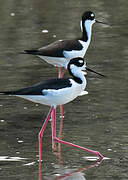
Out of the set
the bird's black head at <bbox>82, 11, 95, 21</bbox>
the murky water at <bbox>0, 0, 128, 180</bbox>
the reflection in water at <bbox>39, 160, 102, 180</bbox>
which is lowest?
the reflection in water at <bbox>39, 160, 102, 180</bbox>

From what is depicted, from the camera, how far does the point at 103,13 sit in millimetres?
16391

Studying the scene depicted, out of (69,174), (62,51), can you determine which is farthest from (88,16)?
(69,174)

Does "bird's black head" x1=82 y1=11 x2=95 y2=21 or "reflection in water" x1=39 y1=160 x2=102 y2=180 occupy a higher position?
"bird's black head" x1=82 y1=11 x2=95 y2=21

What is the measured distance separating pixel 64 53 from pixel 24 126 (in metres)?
1.45

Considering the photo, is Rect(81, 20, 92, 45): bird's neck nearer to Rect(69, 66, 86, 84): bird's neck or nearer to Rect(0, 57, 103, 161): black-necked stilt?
Rect(69, 66, 86, 84): bird's neck

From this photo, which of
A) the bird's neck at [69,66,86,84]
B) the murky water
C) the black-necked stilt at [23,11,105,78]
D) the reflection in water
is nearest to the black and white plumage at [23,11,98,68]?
the black-necked stilt at [23,11,105,78]

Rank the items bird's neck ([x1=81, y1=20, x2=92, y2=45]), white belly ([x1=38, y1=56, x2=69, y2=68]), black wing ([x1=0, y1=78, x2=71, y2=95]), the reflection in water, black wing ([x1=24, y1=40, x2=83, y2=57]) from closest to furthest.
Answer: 1. the reflection in water
2. black wing ([x1=0, y1=78, x2=71, y2=95])
3. black wing ([x1=24, y1=40, x2=83, y2=57])
4. white belly ([x1=38, y1=56, x2=69, y2=68])
5. bird's neck ([x1=81, y1=20, x2=92, y2=45])

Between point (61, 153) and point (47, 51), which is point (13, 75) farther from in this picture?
point (61, 153)

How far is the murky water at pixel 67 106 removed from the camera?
7.66 m

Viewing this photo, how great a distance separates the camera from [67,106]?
10039 millimetres

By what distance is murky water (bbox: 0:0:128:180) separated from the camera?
7664 mm

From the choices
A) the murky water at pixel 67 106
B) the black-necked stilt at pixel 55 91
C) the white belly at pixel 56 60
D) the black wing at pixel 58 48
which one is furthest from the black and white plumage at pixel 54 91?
the white belly at pixel 56 60

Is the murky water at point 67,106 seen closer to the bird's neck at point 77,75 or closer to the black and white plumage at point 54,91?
the black and white plumage at point 54,91

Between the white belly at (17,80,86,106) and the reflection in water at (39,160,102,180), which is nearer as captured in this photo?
the reflection in water at (39,160,102,180)
